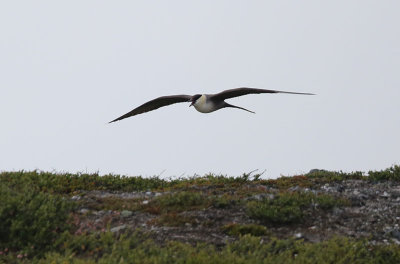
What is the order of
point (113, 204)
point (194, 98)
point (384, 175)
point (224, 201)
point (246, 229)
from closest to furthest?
point (246, 229), point (224, 201), point (113, 204), point (384, 175), point (194, 98)

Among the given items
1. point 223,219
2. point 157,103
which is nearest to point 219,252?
point 223,219

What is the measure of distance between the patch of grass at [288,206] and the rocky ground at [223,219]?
131 mm

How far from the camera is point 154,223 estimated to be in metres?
11.4

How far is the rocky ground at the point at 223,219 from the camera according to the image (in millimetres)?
11062

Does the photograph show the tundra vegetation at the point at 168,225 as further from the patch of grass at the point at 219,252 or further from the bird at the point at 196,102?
the bird at the point at 196,102

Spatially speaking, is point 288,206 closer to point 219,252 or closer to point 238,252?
point 238,252

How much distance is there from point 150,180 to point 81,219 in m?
4.82

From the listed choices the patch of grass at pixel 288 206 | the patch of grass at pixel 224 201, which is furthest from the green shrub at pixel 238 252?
the patch of grass at pixel 224 201

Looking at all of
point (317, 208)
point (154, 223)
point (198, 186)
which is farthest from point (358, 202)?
point (154, 223)

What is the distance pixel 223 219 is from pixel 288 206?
57.9 inches

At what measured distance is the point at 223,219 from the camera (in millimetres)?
11914

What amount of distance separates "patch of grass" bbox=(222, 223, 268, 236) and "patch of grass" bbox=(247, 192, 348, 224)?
0.62 metres

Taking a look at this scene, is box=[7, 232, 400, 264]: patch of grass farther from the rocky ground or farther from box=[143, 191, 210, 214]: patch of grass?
box=[143, 191, 210, 214]: patch of grass

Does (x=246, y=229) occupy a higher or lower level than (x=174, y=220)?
lower
